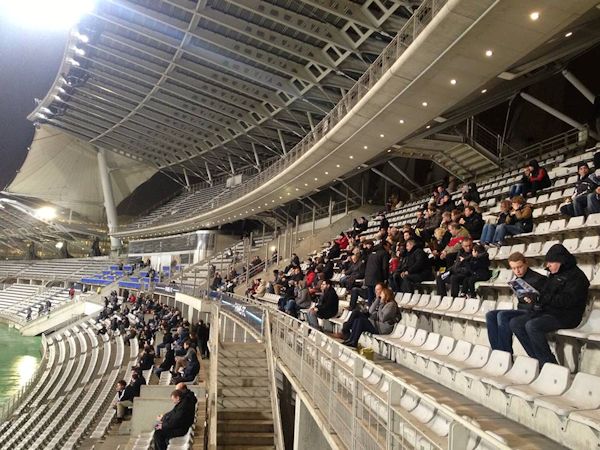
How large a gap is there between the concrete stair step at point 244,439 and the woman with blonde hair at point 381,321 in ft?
9.45

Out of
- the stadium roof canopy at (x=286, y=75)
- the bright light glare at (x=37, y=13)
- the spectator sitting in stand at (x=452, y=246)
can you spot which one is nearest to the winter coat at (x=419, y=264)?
the spectator sitting in stand at (x=452, y=246)

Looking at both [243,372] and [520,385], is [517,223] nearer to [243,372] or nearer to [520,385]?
[520,385]

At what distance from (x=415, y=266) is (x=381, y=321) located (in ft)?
5.04

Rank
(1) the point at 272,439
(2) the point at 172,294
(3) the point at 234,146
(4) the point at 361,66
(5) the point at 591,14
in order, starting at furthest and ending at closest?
(3) the point at 234,146, (2) the point at 172,294, (4) the point at 361,66, (5) the point at 591,14, (1) the point at 272,439

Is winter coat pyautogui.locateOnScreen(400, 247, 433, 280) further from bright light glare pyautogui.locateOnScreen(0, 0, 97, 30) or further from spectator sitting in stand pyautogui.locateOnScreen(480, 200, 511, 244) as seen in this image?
bright light glare pyautogui.locateOnScreen(0, 0, 97, 30)

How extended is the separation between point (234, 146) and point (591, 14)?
2711 cm

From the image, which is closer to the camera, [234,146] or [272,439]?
[272,439]

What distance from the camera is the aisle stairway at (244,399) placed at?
28.3ft

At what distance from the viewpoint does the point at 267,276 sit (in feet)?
78.3

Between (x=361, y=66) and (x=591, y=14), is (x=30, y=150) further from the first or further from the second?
(x=591, y=14)

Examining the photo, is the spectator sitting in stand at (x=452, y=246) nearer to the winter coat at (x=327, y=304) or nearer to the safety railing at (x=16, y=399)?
the winter coat at (x=327, y=304)

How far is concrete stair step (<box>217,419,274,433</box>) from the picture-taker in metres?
8.84

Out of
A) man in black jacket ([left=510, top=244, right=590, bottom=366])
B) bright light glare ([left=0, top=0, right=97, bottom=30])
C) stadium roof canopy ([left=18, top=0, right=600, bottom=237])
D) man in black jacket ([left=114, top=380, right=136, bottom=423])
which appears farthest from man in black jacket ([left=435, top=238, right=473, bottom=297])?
bright light glare ([left=0, top=0, right=97, bottom=30])

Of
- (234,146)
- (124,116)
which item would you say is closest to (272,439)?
(234,146)
